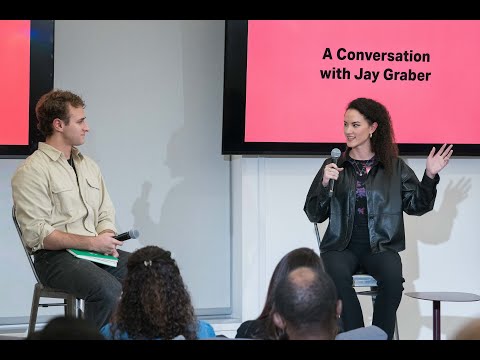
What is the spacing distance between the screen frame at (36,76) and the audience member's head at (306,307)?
272 centimetres

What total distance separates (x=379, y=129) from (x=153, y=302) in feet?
6.90

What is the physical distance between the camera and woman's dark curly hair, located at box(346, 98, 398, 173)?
4023mm

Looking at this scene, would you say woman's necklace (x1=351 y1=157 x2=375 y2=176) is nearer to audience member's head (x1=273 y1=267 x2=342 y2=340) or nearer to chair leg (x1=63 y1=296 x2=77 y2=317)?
chair leg (x1=63 y1=296 x2=77 y2=317)

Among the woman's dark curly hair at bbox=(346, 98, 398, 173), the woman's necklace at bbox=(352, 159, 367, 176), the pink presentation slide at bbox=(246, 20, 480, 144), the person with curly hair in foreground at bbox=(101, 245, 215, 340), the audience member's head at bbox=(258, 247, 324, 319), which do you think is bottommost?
the person with curly hair in foreground at bbox=(101, 245, 215, 340)

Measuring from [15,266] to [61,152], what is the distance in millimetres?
1271

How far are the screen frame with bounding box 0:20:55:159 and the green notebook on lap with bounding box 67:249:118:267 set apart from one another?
0.97 m

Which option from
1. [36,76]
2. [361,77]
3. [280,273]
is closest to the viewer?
[280,273]

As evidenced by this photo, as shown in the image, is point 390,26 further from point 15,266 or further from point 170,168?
point 15,266

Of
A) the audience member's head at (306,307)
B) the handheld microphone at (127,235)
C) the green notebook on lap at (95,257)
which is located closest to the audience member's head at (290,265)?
the audience member's head at (306,307)

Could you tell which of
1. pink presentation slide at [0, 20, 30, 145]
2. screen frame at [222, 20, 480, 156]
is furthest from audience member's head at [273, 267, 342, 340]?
pink presentation slide at [0, 20, 30, 145]

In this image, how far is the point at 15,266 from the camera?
473 centimetres

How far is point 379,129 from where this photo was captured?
4055 mm

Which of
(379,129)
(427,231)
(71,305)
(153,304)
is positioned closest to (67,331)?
(153,304)

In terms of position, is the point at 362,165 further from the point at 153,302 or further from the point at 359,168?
the point at 153,302
